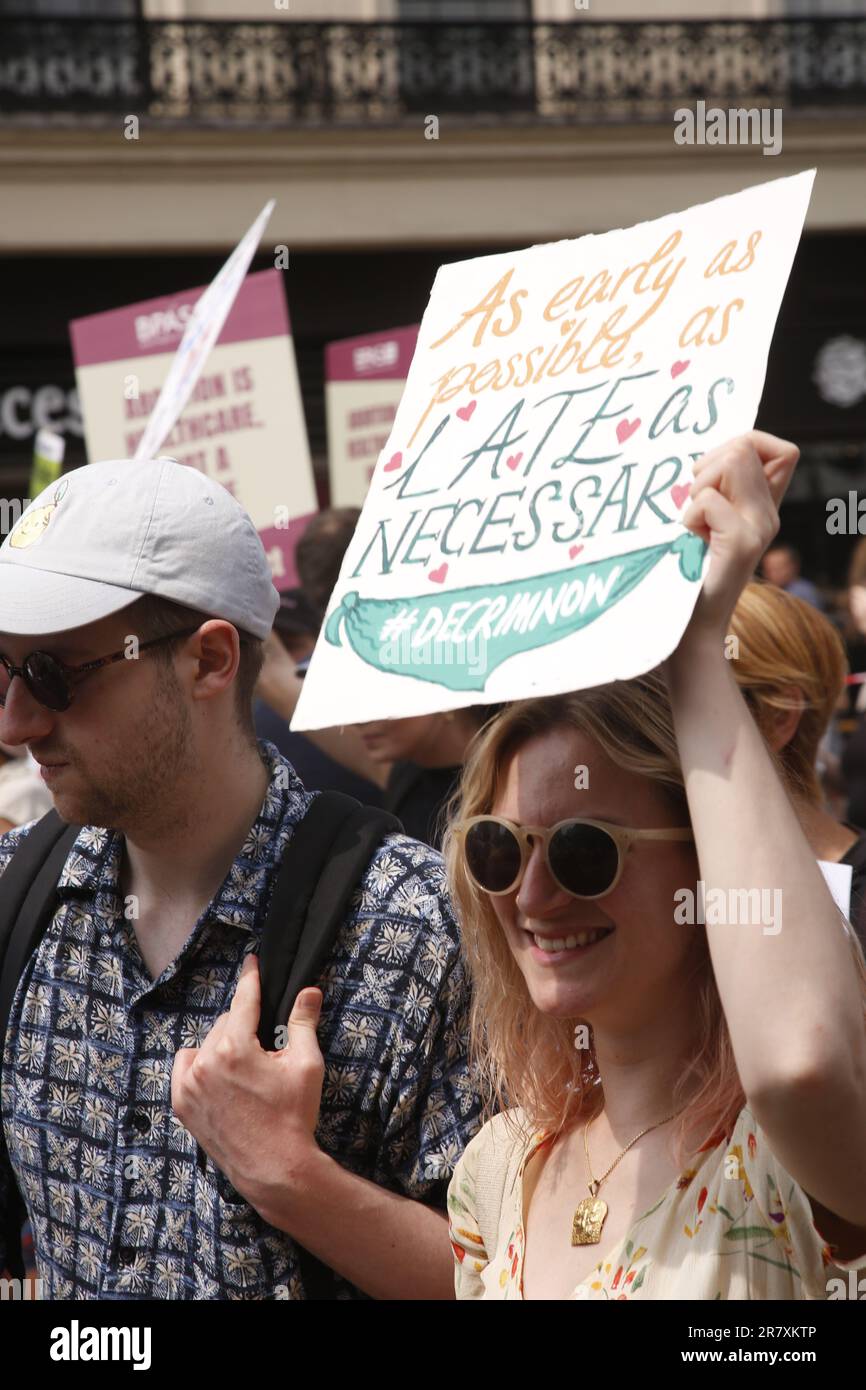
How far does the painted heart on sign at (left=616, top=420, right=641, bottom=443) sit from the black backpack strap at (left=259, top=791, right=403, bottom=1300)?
2.41ft

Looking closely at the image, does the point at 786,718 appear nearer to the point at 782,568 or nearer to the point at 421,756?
the point at 421,756

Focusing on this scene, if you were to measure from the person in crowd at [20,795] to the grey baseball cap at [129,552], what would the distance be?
6.74ft

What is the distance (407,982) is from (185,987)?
299mm

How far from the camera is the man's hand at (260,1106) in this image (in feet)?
6.68

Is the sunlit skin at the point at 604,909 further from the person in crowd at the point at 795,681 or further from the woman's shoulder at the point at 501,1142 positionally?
the person in crowd at the point at 795,681

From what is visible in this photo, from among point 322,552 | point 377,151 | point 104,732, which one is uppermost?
point 377,151

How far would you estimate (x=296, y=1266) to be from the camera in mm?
2117

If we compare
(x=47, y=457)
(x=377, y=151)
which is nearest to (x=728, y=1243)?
(x=47, y=457)

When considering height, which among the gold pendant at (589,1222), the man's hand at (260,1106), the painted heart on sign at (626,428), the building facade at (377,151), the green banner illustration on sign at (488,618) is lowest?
the gold pendant at (589,1222)

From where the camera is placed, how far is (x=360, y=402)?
6488mm

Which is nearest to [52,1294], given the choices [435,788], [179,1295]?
[179,1295]

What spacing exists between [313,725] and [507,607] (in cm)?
23

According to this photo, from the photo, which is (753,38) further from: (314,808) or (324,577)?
(314,808)

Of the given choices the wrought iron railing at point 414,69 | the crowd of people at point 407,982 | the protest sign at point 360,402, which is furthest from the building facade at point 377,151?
the crowd of people at point 407,982
